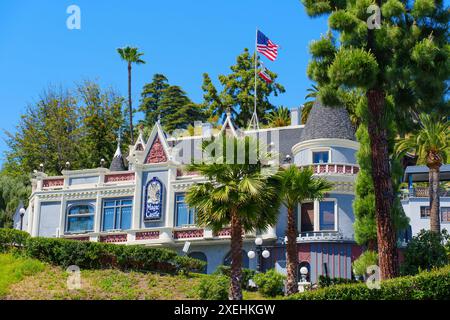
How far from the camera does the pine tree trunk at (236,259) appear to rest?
30547mm

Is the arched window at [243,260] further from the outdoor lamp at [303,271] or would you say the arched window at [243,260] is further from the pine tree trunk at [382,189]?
the pine tree trunk at [382,189]

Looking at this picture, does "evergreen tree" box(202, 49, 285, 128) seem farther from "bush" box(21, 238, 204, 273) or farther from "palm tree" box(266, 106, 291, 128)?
"bush" box(21, 238, 204, 273)

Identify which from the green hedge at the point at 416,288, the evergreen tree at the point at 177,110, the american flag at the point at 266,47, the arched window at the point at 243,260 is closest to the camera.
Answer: the green hedge at the point at 416,288

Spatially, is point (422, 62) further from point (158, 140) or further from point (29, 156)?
point (29, 156)

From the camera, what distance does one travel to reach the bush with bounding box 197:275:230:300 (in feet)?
116

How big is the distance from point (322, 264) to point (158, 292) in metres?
11.1

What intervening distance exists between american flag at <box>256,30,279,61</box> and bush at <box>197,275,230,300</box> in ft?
84.1

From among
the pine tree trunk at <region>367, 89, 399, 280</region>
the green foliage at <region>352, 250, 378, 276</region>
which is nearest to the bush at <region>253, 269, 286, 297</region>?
the green foliage at <region>352, 250, 378, 276</region>

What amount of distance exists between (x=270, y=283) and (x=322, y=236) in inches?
332

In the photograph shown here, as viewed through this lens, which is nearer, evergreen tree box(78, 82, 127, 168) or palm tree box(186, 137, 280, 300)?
palm tree box(186, 137, 280, 300)

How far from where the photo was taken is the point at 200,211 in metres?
32.0

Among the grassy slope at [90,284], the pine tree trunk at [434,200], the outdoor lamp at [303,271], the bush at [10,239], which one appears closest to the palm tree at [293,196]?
the grassy slope at [90,284]

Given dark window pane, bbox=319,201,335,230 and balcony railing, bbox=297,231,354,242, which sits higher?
dark window pane, bbox=319,201,335,230

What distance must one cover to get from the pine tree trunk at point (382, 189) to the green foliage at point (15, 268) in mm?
18056
